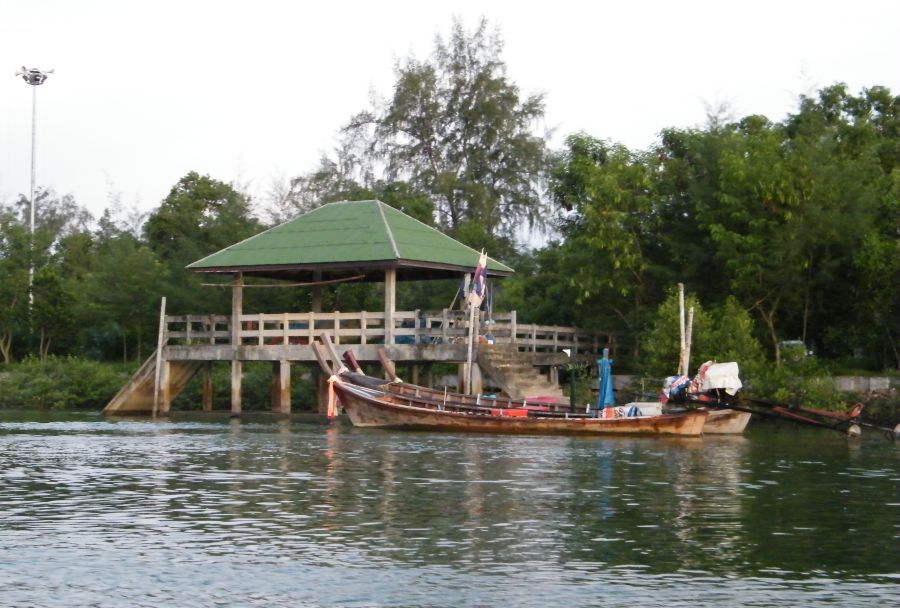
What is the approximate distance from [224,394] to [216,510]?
32.3 metres

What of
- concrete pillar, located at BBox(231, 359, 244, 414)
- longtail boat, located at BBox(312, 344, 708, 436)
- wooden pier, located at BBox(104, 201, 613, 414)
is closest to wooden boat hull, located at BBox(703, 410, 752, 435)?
longtail boat, located at BBox(312, 344, 708, 436)

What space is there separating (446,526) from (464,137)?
151ft

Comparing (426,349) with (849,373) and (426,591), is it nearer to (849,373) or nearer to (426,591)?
(849,373)

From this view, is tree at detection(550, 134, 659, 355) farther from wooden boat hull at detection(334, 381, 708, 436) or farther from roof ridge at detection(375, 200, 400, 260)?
wooden boat hull at detection(334, 381, 708, 436)

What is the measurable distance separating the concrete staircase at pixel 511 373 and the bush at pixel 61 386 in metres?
17.9

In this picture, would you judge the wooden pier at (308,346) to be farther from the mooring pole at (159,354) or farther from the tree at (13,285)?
the tree at (13,285)

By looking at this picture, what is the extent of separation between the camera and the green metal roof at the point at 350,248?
3838cm

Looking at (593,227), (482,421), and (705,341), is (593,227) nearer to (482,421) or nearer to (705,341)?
(705,341)

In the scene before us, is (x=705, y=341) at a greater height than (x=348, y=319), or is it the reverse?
(x=348, y=319)

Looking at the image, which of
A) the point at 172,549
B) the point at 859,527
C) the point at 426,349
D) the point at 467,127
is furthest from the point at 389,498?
the point at 467,127

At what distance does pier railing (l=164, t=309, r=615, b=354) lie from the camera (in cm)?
3778

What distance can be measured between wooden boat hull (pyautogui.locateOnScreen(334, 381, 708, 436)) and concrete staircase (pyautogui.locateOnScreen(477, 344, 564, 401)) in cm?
315

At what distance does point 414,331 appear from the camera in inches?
1484

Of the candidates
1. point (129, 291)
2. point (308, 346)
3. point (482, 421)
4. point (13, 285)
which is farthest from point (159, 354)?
point (13, 285)
